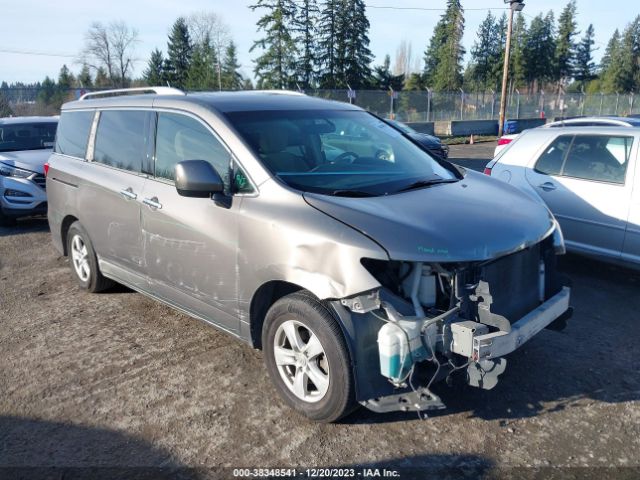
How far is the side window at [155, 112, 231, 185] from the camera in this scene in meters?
3.88

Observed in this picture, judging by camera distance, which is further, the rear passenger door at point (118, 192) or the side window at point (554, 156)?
the side window at point (554, 156)

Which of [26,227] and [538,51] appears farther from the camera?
[538,51]

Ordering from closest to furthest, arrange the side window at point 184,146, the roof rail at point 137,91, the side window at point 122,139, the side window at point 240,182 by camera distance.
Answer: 1. the side window at point 240,182
2. the side window at point 184,146
3. the side window at point 122,139
4. the roof rail at point 137,91

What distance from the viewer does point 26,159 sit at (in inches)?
358

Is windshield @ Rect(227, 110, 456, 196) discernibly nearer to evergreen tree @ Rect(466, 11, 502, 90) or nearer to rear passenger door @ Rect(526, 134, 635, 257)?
rear passenger door @ Rect(526, 134, 635, 257)

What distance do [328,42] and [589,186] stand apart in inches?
2025

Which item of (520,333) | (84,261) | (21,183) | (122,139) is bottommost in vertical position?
(84,261)

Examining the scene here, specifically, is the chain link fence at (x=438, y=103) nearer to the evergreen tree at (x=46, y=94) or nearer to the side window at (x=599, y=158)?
the evergreen tree at (x=46, y=94)

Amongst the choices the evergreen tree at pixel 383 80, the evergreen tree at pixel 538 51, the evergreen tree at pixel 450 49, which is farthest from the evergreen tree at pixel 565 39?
the evergreen tree at pixel 383 80

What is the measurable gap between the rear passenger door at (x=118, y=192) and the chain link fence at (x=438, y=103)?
57.7 ft

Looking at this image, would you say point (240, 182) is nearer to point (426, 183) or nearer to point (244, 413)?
point (426, 183)

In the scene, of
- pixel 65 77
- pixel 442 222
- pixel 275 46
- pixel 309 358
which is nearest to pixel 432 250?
pixel 442 222

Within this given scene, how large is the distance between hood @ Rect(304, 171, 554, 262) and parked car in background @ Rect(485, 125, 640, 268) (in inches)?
80.2

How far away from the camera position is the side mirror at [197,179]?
358 centimetres
